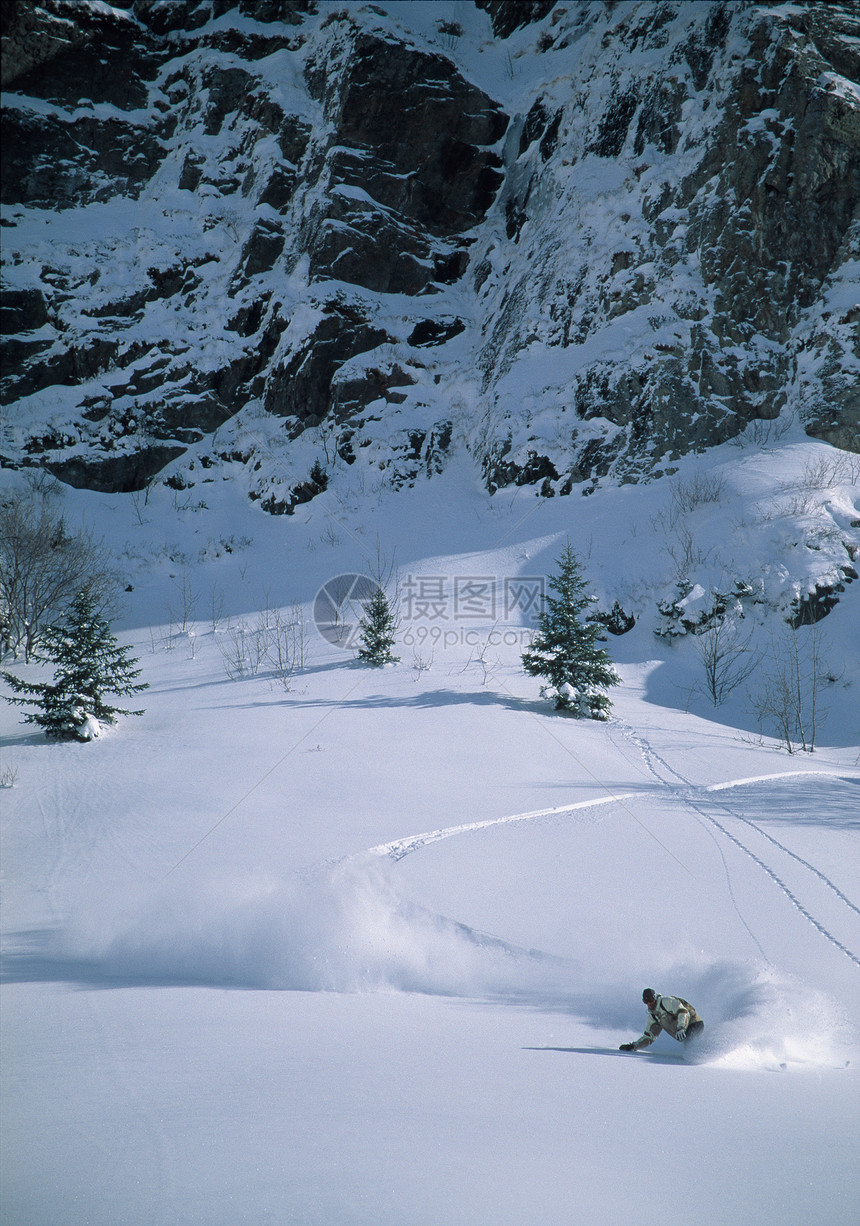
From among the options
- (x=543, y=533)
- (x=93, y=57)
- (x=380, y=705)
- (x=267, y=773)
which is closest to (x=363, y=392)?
(x=543, y=533)

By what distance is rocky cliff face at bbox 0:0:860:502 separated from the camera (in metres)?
21.2

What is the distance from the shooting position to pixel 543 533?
805 inches

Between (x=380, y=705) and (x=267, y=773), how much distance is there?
3.04 metres

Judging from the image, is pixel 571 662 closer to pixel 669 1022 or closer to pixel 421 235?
pixel 669 1022

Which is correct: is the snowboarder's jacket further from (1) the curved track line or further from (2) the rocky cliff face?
(2) the rocky cliff face

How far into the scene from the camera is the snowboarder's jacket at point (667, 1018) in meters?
3.16

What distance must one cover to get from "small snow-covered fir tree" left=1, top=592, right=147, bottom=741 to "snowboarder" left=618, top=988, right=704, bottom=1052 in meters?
9.11

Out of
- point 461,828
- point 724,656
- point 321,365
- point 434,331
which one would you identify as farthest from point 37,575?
point 434,331

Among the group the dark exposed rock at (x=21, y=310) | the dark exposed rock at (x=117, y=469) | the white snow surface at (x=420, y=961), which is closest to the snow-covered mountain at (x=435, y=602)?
the white snow surface at (x=420, y=961)

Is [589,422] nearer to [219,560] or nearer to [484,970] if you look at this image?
[219,560]

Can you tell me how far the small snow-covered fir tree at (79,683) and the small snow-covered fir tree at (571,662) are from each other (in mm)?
7148

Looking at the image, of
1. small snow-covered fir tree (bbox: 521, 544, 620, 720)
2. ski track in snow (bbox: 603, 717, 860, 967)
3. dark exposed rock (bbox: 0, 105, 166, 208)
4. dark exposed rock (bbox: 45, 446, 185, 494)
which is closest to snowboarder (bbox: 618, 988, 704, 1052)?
ski track in snow (bbox: 603, 717, 860, 967)

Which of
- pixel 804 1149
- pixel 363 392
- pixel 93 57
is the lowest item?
pixel 804 1149

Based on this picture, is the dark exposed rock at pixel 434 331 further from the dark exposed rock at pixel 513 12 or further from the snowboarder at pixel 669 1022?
the snowboarder at pixel 669 1022
